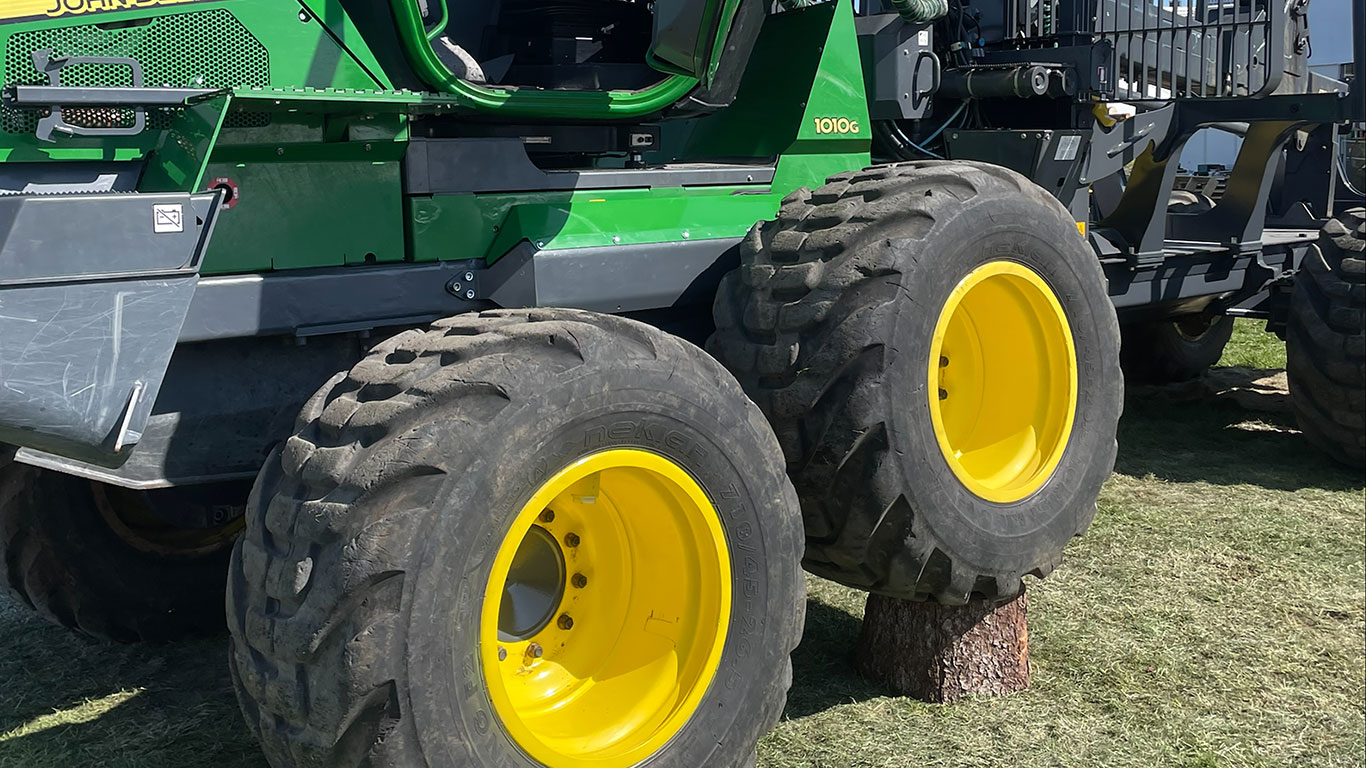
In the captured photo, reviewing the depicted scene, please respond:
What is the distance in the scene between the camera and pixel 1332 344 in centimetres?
619

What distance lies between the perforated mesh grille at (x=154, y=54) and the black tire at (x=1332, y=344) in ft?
16.5

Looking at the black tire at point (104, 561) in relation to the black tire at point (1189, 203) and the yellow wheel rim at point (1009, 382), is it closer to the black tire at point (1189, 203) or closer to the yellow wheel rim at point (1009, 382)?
the yellow wheel rim at point (1009, 382)

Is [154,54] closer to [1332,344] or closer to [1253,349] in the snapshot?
[1332,344]

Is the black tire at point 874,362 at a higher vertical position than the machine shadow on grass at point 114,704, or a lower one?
higher

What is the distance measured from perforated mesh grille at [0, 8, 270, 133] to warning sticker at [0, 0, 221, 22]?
3 centimetres

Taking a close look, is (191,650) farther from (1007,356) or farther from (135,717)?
(1007,356)

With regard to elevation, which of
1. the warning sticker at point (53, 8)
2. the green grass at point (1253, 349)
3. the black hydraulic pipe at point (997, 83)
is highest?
the warning sticker at point (53, 8)

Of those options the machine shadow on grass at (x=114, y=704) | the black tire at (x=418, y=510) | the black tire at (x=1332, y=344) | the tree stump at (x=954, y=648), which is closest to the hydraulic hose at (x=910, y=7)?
the black tire at (x=418, y=510)

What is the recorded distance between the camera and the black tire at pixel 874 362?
3.29 meters

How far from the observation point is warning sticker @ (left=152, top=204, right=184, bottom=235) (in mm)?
2693

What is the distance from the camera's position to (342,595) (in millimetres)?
2387

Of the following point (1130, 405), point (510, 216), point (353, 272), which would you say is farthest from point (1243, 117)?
point (353, 272)

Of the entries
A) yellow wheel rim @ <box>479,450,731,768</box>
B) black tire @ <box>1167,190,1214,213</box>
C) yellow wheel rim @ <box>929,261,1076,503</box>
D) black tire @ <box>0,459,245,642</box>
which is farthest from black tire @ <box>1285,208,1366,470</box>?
black tire @ <box>0,459,245,642</box>

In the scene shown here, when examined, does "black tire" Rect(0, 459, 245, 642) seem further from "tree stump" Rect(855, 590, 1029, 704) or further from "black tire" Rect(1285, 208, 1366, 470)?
"black tire" Rect(1285, 208, 1366, 470)
